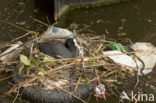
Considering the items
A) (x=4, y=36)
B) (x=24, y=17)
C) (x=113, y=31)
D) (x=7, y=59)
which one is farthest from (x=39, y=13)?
(x=7, y=59)

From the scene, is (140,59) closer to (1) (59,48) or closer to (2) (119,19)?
(1) (59,48)

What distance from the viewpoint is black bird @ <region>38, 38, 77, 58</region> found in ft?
9.09

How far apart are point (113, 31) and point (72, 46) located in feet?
5.78

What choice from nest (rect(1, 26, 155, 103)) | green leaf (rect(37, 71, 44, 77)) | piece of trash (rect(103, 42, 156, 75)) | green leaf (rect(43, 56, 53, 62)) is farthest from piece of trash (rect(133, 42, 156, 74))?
green leaf (rect(37, 71, 44, 77))

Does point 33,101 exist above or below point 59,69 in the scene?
below

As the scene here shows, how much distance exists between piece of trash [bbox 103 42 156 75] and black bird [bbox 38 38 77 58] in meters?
0.43

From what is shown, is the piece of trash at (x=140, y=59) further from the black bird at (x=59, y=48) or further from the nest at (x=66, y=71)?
the black bird at (x=59, y=48)

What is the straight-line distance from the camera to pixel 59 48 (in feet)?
9.16

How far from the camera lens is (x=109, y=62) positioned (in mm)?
2910

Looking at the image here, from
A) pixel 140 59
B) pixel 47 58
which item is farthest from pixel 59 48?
pixel 140 59

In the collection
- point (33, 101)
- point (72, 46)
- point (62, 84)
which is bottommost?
point (33, 101)

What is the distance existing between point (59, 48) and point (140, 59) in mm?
978

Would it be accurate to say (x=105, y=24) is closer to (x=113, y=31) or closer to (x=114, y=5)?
(x=113, y=31)

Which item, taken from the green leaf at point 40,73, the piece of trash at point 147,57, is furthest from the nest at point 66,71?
the piece of trash at point 147,57
